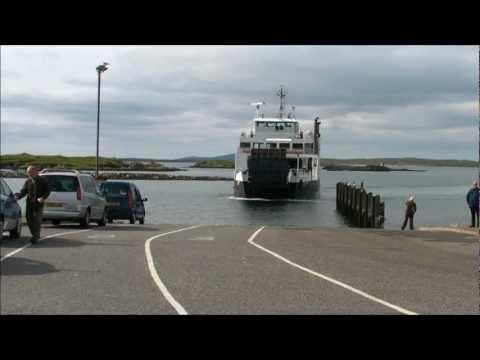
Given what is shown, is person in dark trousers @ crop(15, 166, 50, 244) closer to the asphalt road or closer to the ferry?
the asphalt road

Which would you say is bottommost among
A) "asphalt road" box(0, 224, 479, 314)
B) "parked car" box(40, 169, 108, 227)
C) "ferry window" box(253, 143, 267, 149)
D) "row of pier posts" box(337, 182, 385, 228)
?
"row of pier posts" box(337, 182, 385, 228)

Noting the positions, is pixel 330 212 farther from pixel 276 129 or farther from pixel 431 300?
pixel 431 300

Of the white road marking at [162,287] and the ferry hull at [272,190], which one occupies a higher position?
the white road marking at [162,287]

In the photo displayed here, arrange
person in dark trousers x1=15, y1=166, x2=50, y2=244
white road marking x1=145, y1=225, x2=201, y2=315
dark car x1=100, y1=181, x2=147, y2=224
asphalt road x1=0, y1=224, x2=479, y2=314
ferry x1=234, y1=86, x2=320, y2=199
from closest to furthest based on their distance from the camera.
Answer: white road marking x1=145, y1=225, x2=201, y2=315, asphalt road x1=0, y1=224, x2=479, y2=314, person in dark trousers x1=15, y1=166, x2=50, y2=244, dark car x1=100, y1=181, x2=147, y2=224, ferry x1=234, y1=86, x2=320, y2=199

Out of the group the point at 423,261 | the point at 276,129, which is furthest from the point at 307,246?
the point at 276,129

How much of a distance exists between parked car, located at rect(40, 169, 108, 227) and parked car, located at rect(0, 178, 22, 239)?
149 inches

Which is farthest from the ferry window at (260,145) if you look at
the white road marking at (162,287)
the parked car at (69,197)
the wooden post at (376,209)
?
the white road marking at (162,287)

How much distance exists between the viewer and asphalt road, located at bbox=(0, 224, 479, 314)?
7851 millimetres

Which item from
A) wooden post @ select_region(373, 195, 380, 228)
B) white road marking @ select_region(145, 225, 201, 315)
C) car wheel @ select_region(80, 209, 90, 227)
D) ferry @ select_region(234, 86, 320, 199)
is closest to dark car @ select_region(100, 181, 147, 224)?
car wheel @ select_region(80, 209, 90, 227)

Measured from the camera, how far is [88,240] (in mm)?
15523

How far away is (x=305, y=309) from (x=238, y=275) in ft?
9.43

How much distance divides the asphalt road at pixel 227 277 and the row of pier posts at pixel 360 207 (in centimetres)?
2148

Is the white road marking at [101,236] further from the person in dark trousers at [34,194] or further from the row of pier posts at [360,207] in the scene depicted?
the row of pier posts at [360,207]

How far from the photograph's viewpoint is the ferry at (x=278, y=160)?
206ft
